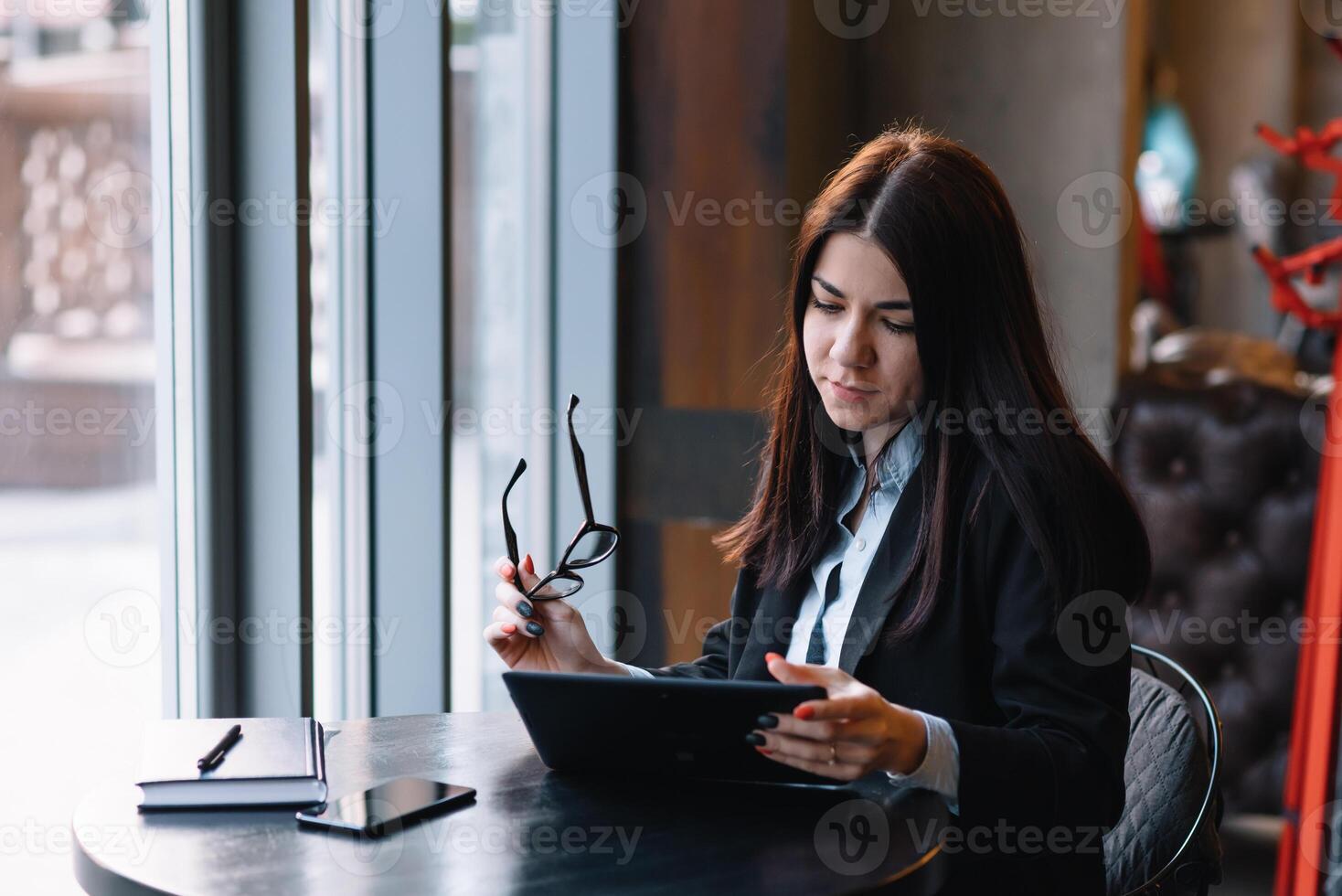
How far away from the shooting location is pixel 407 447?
257cm

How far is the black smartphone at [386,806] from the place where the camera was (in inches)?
44.0

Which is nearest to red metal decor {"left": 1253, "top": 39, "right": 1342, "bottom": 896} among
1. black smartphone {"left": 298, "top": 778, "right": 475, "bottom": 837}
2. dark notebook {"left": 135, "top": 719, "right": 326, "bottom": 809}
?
black smartphone {"left": 298, "top": 778, "right": 475, "bottom": 837}

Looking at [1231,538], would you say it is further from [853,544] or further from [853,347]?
[853,347]

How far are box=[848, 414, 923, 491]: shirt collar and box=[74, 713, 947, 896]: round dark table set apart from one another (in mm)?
415

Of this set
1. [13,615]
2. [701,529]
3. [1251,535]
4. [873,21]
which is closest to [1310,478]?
[1251,535]

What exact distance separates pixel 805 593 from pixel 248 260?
1.12 meters

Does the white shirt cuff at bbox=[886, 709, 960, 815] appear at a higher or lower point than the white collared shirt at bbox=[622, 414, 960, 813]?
lower

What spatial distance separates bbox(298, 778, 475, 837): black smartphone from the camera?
1.12m

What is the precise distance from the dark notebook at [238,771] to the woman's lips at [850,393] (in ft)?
2.24

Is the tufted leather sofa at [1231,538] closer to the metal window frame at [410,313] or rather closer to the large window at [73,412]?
the metal window frame at [410,313]

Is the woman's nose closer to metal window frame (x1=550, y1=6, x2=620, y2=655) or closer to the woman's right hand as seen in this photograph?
the woman's right hand

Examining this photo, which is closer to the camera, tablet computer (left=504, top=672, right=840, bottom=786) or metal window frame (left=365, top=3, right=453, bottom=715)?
tablet computer (left=504, top=672, right=840, bottom=786)

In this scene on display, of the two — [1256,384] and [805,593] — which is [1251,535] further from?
[805,593]

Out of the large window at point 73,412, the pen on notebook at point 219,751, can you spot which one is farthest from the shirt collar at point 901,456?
the large window at point 73,412
